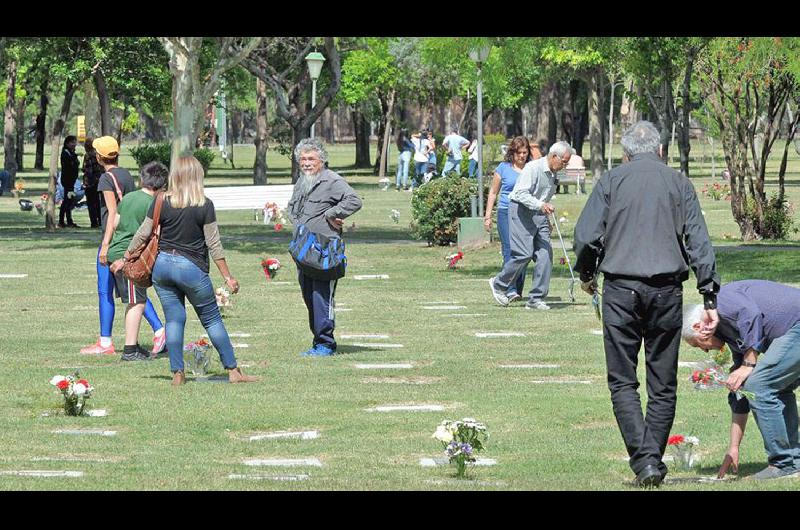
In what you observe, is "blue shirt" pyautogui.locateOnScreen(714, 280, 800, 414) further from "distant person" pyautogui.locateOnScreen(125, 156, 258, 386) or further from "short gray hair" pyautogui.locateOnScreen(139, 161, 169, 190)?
"short gray hair" pyautogui.locateOnScreen(139, 161, 169, 190)

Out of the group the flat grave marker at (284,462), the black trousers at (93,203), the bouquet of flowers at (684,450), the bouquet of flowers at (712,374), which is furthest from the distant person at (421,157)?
the bouquet of flowers at (684,450)

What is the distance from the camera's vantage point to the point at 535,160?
1644 cm

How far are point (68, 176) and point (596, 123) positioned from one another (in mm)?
24759

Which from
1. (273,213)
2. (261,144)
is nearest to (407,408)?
(273,213)

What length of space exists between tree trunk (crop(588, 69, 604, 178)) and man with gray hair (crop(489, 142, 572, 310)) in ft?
95.1

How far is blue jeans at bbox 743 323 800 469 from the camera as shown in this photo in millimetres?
7527

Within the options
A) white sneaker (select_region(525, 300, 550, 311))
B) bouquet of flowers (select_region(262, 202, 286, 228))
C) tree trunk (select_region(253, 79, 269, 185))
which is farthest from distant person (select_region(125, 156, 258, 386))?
tree trunk (select_region(253, 79, 269, 185))

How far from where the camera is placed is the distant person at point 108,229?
12.9 meters

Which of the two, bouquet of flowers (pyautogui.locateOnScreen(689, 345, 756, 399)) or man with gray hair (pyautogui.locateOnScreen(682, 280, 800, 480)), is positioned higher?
man with gray hair (pyautogui.locateOnScreen(682, 280, 800, 480))

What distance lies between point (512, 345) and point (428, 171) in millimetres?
28200

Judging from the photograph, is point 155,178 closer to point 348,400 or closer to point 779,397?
point 348,400
